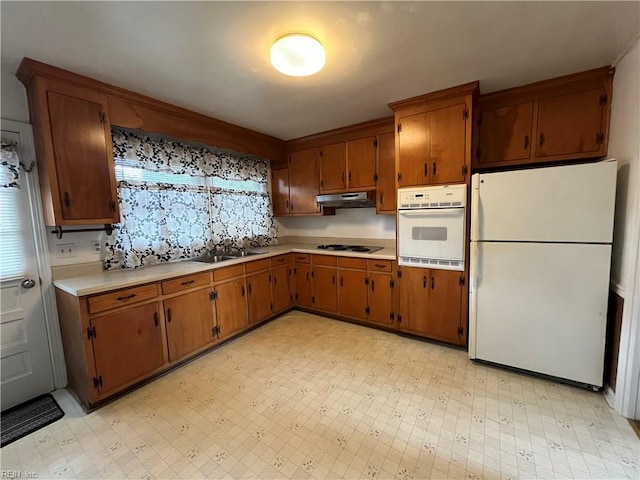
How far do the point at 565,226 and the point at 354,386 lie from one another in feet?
6.54

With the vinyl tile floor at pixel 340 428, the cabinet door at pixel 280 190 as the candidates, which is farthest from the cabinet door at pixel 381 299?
the cabinet door at pixel 280 190

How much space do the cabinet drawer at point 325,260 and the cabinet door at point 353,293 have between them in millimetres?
154

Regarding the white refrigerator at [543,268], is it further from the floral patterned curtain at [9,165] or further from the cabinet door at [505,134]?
the floral patterned curtain at [9,165]

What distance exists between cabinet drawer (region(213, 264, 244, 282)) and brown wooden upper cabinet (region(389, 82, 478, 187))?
1944 millimetres

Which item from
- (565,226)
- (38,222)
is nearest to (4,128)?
(38,222)

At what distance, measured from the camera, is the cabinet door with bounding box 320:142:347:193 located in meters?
3.47

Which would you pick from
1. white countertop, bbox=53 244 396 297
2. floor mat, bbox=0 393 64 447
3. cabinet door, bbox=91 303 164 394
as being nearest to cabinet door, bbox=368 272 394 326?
white countertop, bbox=53 244 396 297

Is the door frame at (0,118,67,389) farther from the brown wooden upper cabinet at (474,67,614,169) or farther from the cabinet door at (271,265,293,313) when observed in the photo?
the brown wooden upper cabinet at (474,67,614,169)

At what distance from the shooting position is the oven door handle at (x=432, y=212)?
2.49 metres

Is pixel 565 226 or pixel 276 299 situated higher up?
pixel 565 226

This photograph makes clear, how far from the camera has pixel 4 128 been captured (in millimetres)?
1944

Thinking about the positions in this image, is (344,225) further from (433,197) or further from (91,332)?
(91,332)

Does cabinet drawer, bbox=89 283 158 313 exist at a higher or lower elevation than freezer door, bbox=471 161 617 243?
lower

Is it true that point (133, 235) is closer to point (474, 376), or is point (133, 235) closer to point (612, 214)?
point (474, 376)
